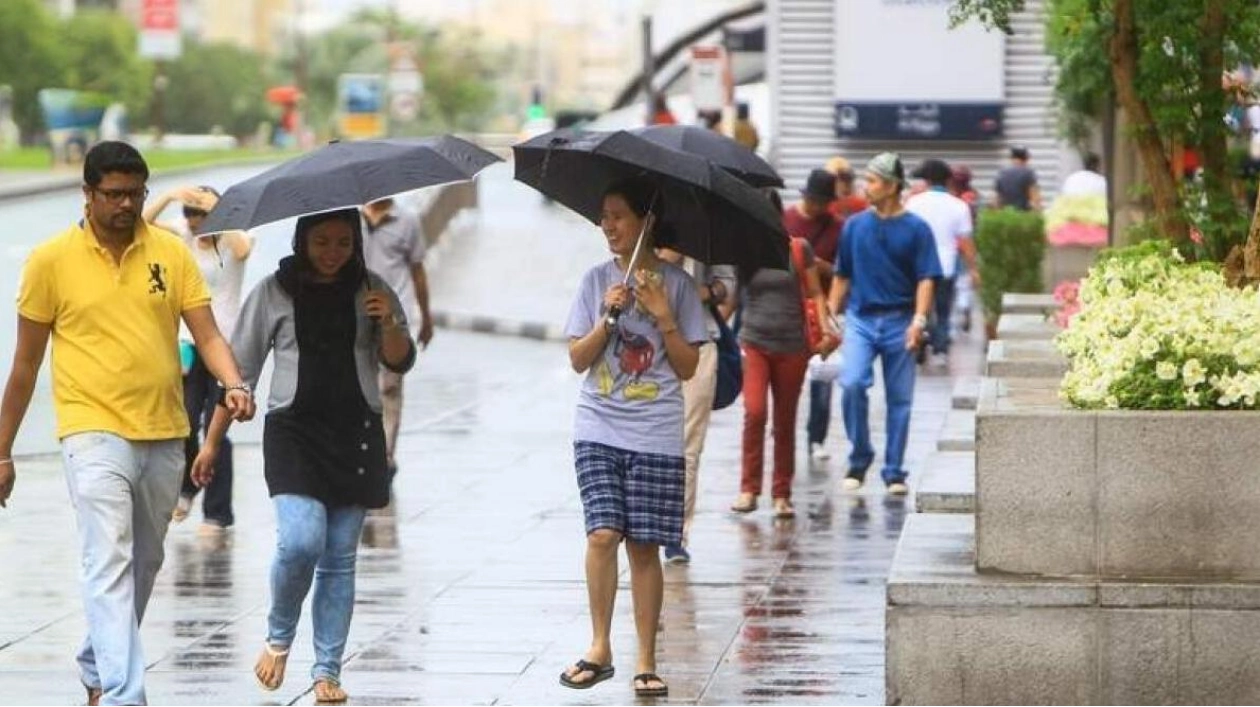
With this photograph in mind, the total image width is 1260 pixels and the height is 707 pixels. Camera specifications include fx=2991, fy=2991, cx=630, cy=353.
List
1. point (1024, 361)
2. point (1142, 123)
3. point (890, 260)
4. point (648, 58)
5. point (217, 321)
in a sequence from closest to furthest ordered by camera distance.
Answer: point (1142, 123) < point (217, 321) < point (1024, 361) < point (890, 260) < point (648, 58)

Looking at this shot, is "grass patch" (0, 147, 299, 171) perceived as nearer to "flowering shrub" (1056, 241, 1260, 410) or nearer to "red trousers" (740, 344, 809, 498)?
"red trousers" (740, 344, 809, 498)

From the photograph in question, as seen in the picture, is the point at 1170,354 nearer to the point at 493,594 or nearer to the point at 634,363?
the point at 634,363

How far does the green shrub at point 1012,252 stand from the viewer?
80.4ft

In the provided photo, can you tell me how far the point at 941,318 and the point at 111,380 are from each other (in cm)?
1603

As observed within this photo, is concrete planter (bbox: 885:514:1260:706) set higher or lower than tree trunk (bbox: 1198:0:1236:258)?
lower

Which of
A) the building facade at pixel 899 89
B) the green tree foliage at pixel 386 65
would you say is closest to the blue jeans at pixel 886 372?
the building facade at pixel 899 89

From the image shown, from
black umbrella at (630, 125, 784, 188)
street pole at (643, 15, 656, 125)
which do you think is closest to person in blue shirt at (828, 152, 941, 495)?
black umbrella at (630, 125, 784, 188)

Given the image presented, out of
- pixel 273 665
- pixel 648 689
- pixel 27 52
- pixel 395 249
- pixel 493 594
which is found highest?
pixel 395 249

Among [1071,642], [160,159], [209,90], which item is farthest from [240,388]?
[209,90]

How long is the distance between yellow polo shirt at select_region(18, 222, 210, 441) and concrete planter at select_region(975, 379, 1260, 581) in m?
2.44

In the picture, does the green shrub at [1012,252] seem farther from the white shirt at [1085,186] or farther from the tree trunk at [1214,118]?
the tree trunk at [1214,118]

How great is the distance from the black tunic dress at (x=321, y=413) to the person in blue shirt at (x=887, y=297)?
20.1 feet

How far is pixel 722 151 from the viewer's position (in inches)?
459

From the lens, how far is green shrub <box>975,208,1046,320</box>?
965 inches
